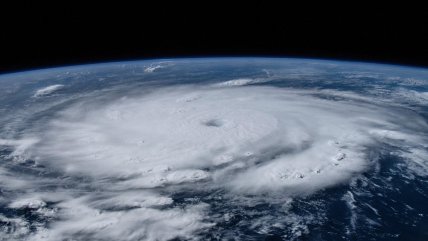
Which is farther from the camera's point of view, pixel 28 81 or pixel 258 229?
pixel 28 81

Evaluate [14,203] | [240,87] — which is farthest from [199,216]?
[240,87]

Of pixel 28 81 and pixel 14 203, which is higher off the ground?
pixel 28 81

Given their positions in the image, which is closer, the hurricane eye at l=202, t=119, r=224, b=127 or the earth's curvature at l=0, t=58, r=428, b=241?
the earth's curvature at l=0, t=58, r=428, b=241

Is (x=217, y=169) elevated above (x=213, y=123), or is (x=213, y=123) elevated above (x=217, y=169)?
(x=213, y=123)

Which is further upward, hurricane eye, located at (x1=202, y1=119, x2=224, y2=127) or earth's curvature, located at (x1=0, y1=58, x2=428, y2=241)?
hurricane eye, located at (x1=202, y1=119, x2=224, y2=127)

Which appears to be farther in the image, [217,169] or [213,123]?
[213,123]

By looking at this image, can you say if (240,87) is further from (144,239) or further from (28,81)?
A: (28,81)

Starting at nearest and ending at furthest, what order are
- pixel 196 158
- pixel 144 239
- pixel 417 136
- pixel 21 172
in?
pixel 144 239
pixel 21 172
pixel 196 158
pixel 417 136

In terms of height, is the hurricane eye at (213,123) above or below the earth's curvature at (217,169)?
above
